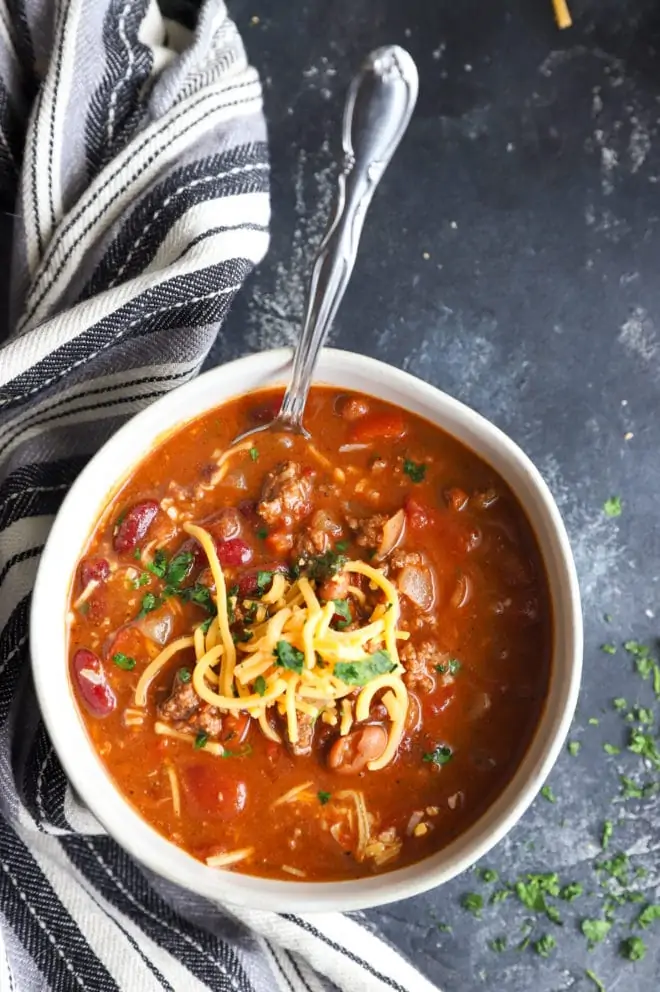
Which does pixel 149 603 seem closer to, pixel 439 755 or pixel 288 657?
pixel 288 657

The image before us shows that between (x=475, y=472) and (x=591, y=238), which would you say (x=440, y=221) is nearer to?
(x=591, y=238)

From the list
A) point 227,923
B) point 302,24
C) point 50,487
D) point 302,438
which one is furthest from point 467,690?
point 302,24

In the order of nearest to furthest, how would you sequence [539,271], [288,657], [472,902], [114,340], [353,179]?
[353,179]
[288,657]
[114,340]
[472,902]
[539,271]

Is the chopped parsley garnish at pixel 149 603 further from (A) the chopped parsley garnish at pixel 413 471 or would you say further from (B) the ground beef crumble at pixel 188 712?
(A) the chopped parsley garnish at pixel 413 471

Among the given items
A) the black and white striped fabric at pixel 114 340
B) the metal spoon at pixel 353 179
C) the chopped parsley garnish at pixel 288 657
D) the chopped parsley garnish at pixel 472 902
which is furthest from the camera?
the chopped parsley garnish at pixel 472 902

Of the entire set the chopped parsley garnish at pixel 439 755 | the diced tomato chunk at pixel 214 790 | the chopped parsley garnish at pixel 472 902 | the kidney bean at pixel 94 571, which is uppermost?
the kidney bean at pixel 94 571

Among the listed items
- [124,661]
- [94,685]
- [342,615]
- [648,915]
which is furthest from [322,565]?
[648,915]

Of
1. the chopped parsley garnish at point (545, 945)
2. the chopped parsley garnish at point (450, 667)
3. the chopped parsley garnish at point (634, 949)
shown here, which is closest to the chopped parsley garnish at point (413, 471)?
the chopped parsley garnish at point (450, 667)

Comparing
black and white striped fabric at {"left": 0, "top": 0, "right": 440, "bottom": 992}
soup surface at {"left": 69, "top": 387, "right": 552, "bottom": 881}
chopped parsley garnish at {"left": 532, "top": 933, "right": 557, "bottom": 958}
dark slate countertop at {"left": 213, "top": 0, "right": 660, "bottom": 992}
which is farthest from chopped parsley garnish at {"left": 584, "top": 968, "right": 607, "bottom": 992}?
soup surface at {"left": 69, "top": 387, "right": 552, "bottom": 881}
